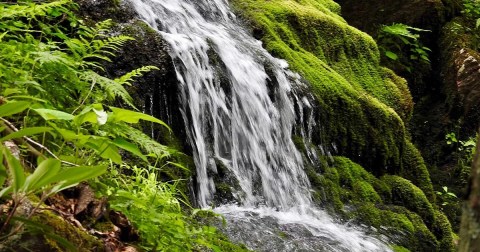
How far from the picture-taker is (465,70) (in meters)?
11.2

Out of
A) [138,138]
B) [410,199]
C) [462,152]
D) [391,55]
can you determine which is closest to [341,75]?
[410,199]

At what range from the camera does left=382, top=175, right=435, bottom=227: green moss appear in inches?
275

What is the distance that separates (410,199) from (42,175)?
630 cm

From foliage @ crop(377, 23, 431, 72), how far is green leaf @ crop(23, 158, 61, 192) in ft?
34.8

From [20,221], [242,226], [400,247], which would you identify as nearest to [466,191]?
[20,221]

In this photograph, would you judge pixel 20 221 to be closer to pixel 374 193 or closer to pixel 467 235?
pixel 467 235

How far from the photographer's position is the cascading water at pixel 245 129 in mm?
4676

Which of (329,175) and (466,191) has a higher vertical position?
(466,191)

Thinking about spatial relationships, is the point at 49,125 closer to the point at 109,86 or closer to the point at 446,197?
the point at 109,86

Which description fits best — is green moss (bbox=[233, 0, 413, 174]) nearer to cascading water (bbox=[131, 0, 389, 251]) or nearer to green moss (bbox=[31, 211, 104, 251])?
cascading water (bbox=[131, 0, 389, 251])

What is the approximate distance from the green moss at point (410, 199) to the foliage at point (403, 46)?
15.7 feet

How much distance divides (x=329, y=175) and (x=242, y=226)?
7.99 ft

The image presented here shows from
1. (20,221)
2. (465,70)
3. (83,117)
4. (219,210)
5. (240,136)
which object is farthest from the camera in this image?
(465,70)

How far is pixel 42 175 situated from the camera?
4.75 ft
